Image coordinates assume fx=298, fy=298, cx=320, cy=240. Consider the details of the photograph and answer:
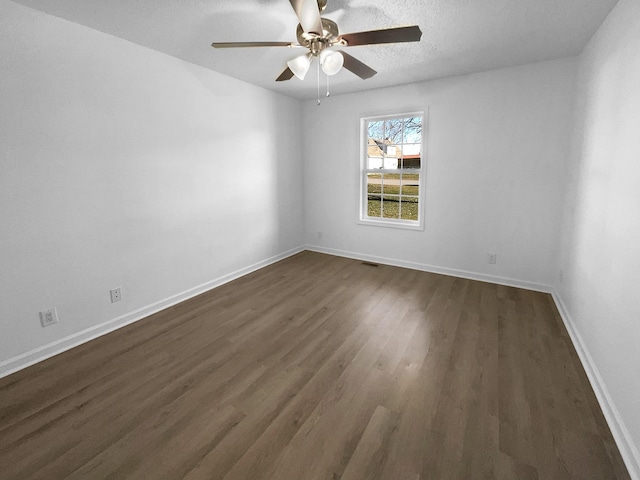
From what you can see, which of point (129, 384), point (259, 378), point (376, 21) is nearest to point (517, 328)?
point (259, 378)

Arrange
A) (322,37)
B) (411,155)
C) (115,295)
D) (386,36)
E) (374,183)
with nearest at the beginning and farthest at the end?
(386,36) → (322,37) → (115,295) → (411,155) → (374,183)

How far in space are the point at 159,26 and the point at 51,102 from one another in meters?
1.01

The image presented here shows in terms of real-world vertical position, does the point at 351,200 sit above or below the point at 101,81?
below

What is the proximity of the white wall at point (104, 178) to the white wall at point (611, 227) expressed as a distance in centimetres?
359

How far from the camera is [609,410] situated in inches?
66.8

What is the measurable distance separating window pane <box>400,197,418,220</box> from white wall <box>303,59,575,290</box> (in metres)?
0.34

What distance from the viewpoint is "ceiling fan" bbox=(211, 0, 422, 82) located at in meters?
1.67

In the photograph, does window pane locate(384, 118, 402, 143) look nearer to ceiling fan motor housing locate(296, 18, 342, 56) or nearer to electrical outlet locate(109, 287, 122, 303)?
ceiling fan motor housing locate(296, 18, 342, 56)

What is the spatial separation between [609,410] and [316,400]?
5.51ft

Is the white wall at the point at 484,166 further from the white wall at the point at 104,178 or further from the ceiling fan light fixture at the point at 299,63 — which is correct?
the ceiling fan light fixture at the point at 299,63

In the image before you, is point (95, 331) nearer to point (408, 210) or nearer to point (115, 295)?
point (115, 295)

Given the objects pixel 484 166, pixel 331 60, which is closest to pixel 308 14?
pixel 331 60

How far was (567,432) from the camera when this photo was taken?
1612mm

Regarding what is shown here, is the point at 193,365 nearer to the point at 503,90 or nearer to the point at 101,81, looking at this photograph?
the point at 101,81
